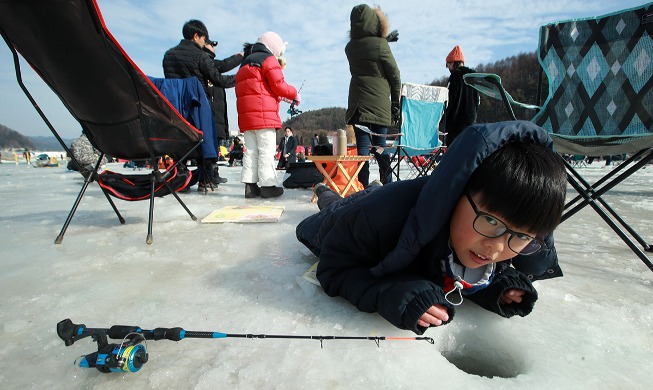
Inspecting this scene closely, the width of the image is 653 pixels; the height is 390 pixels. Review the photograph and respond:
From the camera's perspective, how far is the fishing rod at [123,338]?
665mm

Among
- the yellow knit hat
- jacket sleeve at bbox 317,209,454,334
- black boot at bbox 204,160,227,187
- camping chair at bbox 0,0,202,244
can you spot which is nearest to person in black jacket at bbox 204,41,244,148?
black boot at bbox 204,160,227,187

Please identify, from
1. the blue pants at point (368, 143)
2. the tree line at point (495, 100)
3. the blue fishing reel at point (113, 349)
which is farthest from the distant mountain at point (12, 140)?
the blue fishing reel at point (113, 349)

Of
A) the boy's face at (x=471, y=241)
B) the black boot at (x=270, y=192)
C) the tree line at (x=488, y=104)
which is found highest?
the tree line at (x=488, y=104)

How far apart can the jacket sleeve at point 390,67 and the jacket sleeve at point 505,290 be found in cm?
264

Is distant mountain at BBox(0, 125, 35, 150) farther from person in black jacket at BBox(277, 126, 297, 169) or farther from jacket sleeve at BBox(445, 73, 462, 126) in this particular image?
→ jacket sleeve at BBox(445, 73, 462, 126)

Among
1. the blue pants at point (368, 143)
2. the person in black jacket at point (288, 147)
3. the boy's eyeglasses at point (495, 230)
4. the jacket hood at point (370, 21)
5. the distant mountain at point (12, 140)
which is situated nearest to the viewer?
the boy's eyeglasses at point (495, 230)

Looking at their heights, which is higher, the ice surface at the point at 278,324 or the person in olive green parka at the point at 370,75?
the person in olive green parka at the point at 370,75

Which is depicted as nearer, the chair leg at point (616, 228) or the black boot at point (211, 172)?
the chair leg at point (616, 228)

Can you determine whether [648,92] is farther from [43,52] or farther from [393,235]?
[43,52]

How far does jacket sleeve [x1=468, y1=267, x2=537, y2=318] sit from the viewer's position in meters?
0.93

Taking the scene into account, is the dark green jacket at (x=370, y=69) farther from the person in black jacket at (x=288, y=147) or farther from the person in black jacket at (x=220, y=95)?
the person in black jacket at (x=288, y=147)

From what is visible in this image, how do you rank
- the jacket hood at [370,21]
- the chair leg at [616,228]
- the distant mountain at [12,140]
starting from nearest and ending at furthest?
the chair leg at [616,228]
the jacket hood at [370,21]
the distant mountain at [12,140]

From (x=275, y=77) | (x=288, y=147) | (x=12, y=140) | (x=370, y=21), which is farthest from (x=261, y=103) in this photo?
(x=12, y=140)

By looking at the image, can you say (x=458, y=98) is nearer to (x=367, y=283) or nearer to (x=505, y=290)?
(x=505, y=290)
